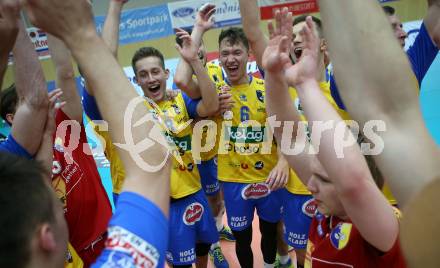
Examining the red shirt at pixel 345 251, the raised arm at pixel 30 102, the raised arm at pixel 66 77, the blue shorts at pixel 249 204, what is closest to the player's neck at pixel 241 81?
the blue shorts at pixel 249 204

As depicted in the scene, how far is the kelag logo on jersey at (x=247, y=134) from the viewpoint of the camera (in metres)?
3.26

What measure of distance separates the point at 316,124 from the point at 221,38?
2.55 m

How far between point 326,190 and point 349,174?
1.03ft

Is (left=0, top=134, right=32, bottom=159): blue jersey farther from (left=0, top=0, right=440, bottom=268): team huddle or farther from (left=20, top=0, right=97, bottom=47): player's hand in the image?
(left=20, top=0, right=97, bottom=47): player's hand

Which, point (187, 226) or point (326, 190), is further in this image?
point (187, 226)

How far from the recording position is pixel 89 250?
2.29 metres

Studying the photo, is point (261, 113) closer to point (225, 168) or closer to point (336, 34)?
point (225, 168)

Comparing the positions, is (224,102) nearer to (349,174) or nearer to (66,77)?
(66,77)

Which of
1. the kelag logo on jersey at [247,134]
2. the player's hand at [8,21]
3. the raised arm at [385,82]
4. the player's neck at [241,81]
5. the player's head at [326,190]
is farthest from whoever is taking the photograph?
the player's neck at [241,81]

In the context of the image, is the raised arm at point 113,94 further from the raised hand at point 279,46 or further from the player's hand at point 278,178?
the player's hand at point 278,178

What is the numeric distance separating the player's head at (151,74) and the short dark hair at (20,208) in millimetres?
2252

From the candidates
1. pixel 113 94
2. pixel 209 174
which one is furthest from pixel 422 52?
pixel 209 174

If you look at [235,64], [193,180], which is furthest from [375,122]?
[235,64]

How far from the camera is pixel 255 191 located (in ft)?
10.9
